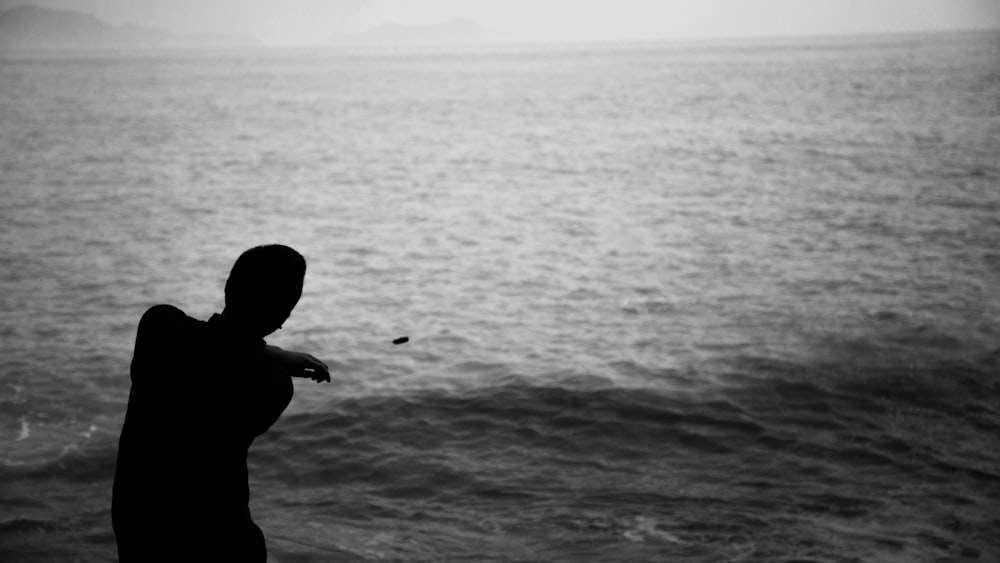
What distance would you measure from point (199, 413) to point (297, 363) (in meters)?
0.44

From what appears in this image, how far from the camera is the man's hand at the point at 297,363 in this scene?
12.6ft

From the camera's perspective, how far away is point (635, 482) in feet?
41.6

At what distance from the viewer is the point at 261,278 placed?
3730 millimetres

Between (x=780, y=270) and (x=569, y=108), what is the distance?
6946 cm

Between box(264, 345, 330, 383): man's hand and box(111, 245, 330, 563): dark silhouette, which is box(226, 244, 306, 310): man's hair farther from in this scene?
box(264, 345, 330, 383): man's hand

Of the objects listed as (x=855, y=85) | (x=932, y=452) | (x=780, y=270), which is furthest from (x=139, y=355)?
(x=855, y=85)

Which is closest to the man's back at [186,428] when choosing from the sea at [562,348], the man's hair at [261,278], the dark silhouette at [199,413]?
the dark silhouette at [199,413]

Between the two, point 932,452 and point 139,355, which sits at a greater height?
point 139,355

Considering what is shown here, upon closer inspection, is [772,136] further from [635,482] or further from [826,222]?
A: [635,482]

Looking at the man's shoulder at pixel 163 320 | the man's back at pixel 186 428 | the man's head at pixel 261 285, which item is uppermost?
the man's head at pixel 261 285

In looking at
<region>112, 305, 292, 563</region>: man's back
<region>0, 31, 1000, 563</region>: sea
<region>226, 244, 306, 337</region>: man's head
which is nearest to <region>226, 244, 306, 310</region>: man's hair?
<region>226, 244, 306, 337</region>: man's head

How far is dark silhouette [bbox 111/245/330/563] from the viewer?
3.63m

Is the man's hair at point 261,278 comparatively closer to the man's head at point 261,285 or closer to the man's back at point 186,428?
the man's head at point 261,285

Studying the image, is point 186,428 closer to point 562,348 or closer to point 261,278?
point 261,278
